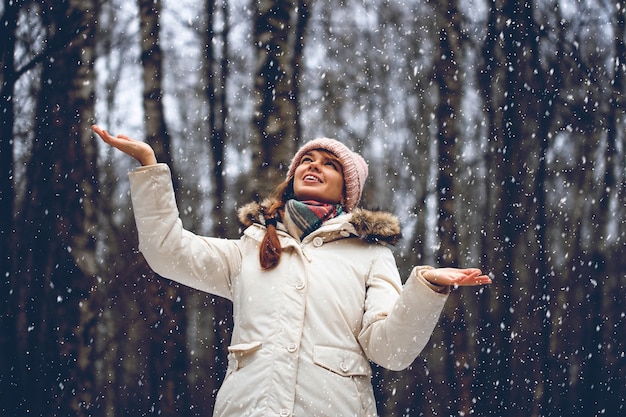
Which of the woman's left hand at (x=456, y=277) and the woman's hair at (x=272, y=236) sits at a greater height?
the woman's hair at (x=272, y=236)

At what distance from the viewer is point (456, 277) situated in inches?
72.4

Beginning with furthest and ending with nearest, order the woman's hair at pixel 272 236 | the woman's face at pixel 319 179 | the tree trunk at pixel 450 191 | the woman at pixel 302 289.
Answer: the tree trunk at pixel 450 191 < the woman's face at pixel 319 179 < the woman's hair at pixel 272 236 < the woman at pixel 302 289

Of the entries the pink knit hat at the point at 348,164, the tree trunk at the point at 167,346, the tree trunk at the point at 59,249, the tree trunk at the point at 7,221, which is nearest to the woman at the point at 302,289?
the pink knit hat at the point at 348,164

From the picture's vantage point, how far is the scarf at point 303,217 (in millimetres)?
2270

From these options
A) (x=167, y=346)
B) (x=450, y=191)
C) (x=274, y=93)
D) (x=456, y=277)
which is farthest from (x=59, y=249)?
(x=456, y=277)

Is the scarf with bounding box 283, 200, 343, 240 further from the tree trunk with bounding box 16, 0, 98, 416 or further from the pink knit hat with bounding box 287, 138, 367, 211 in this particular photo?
the tree trunk with bounding box 16, 0, 98, 416

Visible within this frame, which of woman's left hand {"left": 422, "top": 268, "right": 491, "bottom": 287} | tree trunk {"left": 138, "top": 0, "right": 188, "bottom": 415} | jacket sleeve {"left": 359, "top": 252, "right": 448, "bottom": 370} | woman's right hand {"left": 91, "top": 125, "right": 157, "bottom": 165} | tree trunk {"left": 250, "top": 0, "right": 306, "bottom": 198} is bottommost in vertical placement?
tree trunk {"left": 138, "top": 0, "right": 188, "bottom": 415}

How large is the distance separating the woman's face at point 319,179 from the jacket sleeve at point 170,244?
32cm

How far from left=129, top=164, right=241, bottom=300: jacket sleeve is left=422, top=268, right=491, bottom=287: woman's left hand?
0.71 m

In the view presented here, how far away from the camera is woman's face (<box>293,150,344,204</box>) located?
2.39 metres

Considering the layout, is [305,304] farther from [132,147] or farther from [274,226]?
[132,147]

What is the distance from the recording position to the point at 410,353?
6.55 feet

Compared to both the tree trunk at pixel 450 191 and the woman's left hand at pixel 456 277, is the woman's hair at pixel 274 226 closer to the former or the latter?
the woman's left hand at pixel 456 277

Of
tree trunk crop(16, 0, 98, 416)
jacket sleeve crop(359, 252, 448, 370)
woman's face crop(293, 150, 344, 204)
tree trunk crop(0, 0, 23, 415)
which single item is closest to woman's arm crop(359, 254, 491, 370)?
jacket sleeve crop(359, 252, 448, 370)
